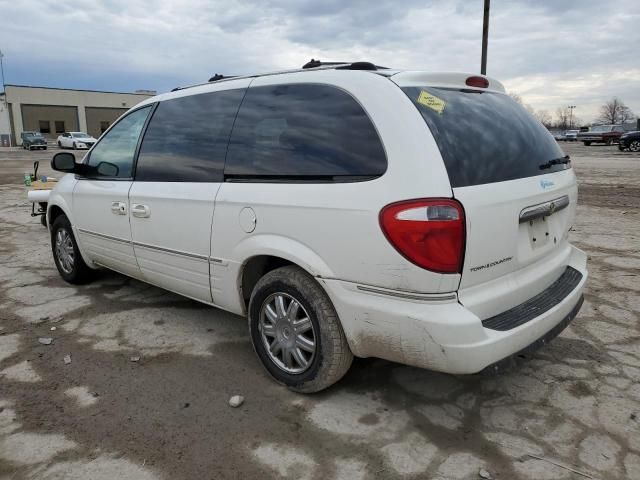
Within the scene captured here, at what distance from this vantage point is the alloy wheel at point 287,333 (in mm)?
2771

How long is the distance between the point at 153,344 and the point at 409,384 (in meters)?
1.87

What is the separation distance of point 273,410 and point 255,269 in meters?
0.84

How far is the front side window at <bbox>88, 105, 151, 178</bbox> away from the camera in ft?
12.9

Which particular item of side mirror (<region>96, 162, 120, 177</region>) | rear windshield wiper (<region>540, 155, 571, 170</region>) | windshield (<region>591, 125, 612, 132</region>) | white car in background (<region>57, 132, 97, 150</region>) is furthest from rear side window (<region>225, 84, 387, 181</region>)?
white car in background (<region>57, 132, 97, 150</region>)

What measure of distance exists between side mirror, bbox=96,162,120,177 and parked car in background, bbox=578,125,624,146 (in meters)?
37.4

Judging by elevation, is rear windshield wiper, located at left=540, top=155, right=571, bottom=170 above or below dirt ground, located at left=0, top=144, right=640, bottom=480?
above

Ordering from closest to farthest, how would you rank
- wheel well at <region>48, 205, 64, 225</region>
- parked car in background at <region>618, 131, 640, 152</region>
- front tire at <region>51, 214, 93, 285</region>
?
front tire at <region>51, 214, 93, 285</region> → wheel well at <region>48, 205, 64, 225</region> → parked car in background at <region>618, 131, 640, 152</region>

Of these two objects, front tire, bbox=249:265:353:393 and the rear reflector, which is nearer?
front tire, bbox=249:265:353:393

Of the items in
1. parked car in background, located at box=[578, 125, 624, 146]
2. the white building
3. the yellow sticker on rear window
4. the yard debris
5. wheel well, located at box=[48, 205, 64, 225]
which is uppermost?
the white building

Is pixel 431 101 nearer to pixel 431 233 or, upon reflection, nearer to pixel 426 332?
pixel 431 233

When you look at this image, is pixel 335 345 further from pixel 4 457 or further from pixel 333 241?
pixel 4 457

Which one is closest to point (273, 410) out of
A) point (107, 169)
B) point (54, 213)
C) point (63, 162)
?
point (107, 169)

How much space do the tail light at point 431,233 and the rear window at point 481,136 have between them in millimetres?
158

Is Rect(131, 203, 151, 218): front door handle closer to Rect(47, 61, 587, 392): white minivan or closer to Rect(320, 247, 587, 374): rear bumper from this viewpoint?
Rect(47, 61, 587, 392): white minivan
